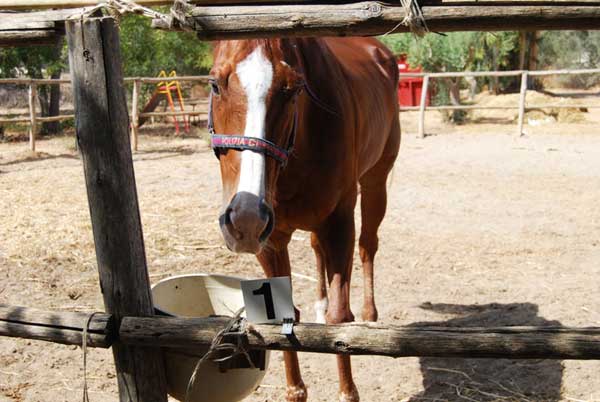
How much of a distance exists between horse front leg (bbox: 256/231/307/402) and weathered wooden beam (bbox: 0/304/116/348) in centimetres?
121

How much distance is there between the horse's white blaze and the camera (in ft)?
7.16

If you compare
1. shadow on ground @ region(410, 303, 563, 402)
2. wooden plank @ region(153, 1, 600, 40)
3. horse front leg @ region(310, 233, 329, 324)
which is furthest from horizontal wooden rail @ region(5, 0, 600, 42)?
shadow on ground @ region(410, 303, 563, 402)

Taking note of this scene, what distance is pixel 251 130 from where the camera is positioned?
7.47 feet

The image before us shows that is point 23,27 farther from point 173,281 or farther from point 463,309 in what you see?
point 463,309

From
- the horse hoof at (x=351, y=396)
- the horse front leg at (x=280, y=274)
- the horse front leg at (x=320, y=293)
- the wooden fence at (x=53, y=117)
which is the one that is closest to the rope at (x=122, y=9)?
the horse front leg at (x=280, y=274)

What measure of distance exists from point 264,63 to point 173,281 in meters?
1.24

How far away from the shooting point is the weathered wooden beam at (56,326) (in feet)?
7.01

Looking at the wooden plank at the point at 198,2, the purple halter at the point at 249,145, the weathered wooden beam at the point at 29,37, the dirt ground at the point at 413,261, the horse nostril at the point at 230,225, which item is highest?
the wooden plank at the point at 198,2

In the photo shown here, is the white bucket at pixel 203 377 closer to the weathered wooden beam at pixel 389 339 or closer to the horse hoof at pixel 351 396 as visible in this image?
the weathered wooden beam at pixel 389 339

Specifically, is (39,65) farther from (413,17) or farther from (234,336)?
(413,17)

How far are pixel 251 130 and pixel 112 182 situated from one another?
20.3 inches

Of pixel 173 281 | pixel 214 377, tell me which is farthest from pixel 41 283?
pixel 214 377

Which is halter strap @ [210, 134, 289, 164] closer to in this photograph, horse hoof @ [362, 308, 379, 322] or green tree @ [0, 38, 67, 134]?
horse hoof @ [362, 308, 379, 322]

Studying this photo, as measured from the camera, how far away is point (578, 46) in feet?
87.2
